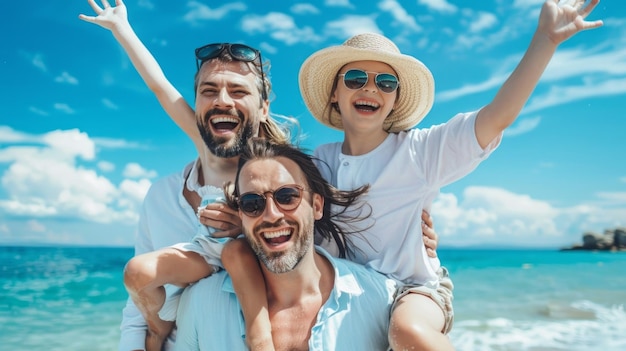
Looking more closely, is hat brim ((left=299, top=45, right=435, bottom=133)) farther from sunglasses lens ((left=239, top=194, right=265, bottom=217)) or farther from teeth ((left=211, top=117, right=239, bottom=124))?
sunglasses lens ((left=239, top=194, right=265, bottom=217))

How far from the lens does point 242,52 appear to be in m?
4.28

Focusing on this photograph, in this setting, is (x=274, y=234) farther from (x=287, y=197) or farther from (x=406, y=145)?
(x=406, y=145)

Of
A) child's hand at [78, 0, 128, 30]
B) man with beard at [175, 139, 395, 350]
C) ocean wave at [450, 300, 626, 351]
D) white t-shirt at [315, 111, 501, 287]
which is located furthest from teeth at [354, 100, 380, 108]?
ocean wave at [450, 300, 626, 351]

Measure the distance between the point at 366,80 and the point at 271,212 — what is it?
122cm

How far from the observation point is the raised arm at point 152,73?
4430 mm

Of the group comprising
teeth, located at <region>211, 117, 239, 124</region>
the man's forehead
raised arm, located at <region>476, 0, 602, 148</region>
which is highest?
the man's forehead

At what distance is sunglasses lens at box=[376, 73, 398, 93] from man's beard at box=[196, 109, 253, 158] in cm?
100

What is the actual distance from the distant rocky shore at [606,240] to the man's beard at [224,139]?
63774mm

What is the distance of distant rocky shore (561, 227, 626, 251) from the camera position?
58.9m

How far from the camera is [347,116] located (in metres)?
3.99

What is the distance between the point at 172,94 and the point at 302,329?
2.19 meters

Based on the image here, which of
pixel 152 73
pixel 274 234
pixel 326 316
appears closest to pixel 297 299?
pixel 326 316

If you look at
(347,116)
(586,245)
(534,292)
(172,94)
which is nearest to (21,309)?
(172,94)

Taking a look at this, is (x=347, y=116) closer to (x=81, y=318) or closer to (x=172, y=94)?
(x=172, y=94)
